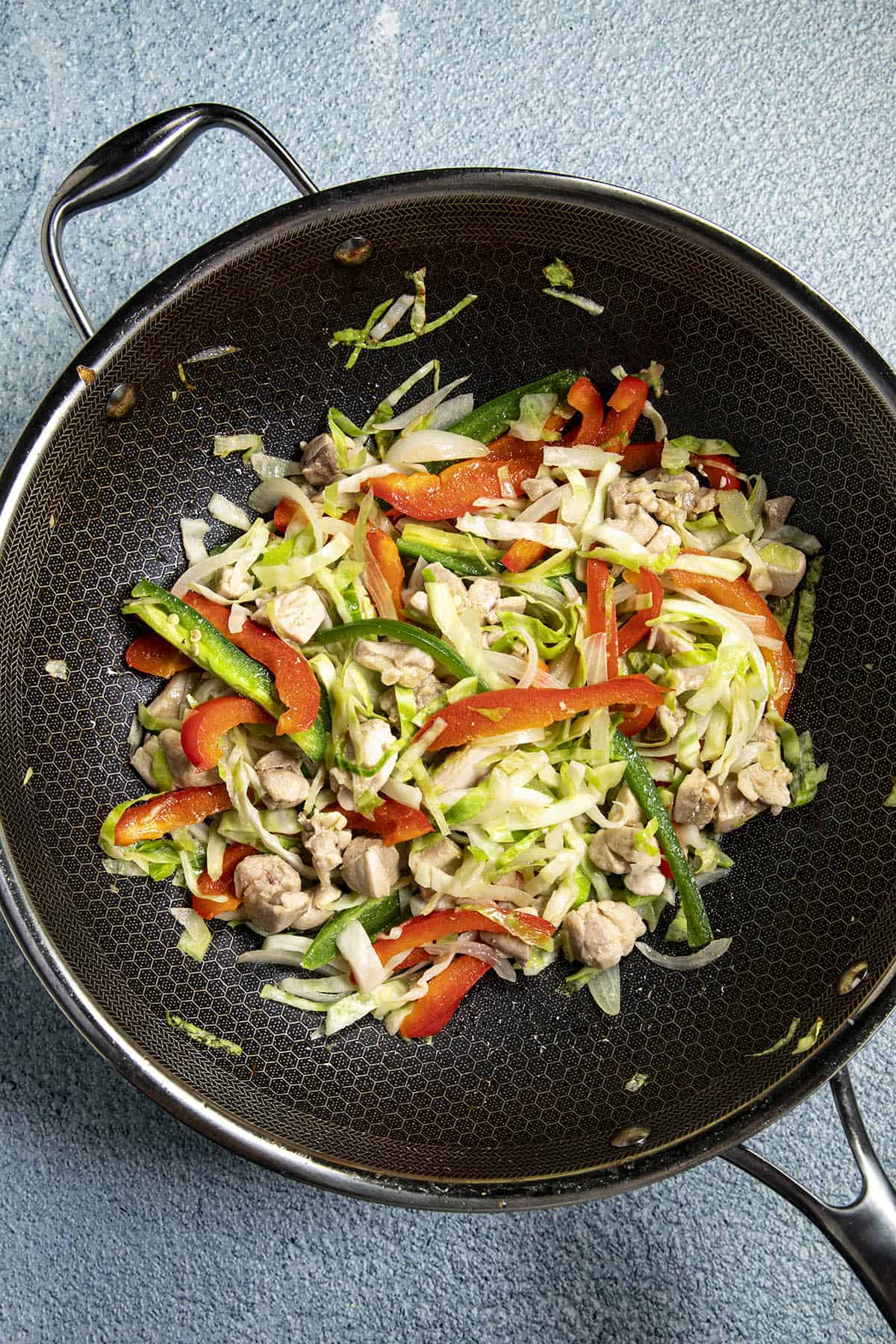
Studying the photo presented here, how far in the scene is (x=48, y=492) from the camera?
1.94 m

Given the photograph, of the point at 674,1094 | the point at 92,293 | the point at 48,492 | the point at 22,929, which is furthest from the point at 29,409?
the point at 674,1094

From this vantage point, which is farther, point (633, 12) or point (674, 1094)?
point (633, 12)

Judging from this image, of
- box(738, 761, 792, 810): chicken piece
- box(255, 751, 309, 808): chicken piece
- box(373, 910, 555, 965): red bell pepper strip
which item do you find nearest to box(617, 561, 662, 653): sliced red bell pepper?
box(738, 761, 792, 810): chicken piece

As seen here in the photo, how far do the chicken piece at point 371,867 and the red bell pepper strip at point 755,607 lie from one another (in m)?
0.87

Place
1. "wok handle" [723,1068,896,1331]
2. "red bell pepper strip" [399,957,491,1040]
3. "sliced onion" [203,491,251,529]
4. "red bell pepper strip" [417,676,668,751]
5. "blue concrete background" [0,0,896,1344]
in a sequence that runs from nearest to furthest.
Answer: "wok handle" [723,1068,896,1331] < "red bell pepper strip" [417,676,668,751] < "red bell pepper strip" [399,957,491,1040] < "sliced onion" [203,491,251,529] < "blue concrete background" [0,0,896,1344]

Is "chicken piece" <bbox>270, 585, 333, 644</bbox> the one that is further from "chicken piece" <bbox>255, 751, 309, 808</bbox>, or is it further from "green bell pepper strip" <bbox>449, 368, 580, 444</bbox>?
"green bell pepper strip" <bbox>449, 368, 580, 444</bbox>

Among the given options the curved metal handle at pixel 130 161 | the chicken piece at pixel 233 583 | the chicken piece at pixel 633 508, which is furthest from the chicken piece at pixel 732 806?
the curved metal handle at pixel 130 161

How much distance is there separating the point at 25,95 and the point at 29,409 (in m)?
0.80

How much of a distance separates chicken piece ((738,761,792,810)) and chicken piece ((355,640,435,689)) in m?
0.73

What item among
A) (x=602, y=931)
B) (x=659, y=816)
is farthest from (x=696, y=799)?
(x=602, y=931)

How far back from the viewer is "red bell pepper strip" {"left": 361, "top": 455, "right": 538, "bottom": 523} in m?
2.12

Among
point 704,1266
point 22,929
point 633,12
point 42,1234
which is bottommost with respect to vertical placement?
point 42,1234

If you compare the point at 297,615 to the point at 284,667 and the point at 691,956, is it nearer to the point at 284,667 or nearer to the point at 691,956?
the point at 284,667

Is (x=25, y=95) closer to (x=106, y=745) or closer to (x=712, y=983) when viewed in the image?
(x=106, y=745)
